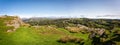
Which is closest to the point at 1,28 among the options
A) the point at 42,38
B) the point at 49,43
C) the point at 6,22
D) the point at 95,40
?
the point at 6,22

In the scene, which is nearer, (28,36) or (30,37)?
(30,37)

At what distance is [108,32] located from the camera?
39.8 metres

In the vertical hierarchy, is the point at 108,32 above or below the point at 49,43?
above

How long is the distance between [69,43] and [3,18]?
25882 mm

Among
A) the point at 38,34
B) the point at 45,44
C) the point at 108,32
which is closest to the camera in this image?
the point at 108,32

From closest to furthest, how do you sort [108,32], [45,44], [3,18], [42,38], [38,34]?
[108,32] → [45,44] → [42,38] → [38,34] → [3,18]

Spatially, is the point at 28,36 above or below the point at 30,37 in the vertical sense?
above

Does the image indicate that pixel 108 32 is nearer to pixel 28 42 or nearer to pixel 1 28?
pixel 28 42

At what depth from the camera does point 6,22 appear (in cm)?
5962

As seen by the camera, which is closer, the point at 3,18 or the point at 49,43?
the point at 49,43

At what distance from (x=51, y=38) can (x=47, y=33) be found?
611cm

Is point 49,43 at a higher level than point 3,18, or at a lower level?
lower

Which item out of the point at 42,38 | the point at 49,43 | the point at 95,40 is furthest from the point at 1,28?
the point at 95,40

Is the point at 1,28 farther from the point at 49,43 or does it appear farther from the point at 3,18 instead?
the point at 49,43
